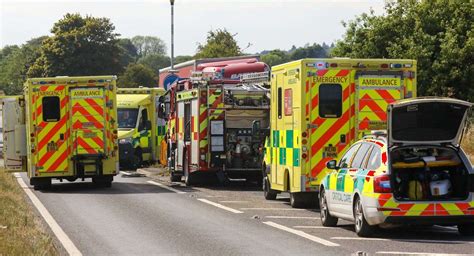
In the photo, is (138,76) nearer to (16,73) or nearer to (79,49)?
(79,49)

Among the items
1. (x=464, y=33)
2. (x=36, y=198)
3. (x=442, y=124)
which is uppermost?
(x=464, y=33)

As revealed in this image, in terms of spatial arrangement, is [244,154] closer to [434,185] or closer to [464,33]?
[434,185]

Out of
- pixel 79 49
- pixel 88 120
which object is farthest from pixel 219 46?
pixel 88 120

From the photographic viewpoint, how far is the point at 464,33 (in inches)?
1781

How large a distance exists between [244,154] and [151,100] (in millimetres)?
13295

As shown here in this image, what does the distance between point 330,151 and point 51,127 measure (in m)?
10.2

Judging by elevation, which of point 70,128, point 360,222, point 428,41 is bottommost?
point 360,222

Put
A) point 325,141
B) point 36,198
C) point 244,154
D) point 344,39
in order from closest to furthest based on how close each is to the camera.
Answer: point 325,141
point 36,198
point 244,154
point 344,39

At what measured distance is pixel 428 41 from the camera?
1754 inches

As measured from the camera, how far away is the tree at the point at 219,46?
267 feet

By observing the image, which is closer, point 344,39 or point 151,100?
point 151,100

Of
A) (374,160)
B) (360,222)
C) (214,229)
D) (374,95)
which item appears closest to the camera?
(360,222)

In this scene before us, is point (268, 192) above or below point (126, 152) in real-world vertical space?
below

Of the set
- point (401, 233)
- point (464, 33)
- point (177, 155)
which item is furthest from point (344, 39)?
point (401, 233)
